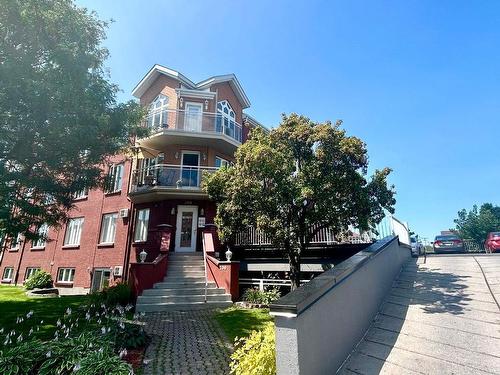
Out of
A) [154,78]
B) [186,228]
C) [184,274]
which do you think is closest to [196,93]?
[154,78]

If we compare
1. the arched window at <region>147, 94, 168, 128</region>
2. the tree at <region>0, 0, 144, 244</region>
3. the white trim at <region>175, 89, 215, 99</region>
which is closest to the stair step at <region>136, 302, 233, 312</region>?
the tree at <region>0, 0, 144, 244</region>

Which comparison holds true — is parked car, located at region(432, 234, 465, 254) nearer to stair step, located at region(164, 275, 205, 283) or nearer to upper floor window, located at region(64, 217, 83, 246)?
stair step, located at region(164, 275, 205, 283)

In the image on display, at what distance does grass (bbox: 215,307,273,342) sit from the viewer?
778 cm

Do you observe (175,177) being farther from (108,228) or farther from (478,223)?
(478,223)

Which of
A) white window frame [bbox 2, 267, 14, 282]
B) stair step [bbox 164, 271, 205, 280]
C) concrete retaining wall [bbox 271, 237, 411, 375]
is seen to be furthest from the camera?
white window frame [bbox 2, 267, 14, 282]

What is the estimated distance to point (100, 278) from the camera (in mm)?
18859

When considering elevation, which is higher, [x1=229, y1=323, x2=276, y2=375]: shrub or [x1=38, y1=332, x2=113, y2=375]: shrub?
[x1=229, y1=323, x2=276, y2=375]: shrub

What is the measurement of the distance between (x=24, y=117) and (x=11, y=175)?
180cm

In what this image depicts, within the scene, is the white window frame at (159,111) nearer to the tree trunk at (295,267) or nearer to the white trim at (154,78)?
the white trim at (154,78)

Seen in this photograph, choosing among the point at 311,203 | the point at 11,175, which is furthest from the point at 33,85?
the point at 311,203

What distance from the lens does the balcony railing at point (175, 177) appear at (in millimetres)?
17141

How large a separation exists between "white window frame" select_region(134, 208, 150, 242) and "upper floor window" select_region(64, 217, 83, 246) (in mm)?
5833

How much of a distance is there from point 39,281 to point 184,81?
53.0 ft

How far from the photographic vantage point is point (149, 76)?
20781 mm
